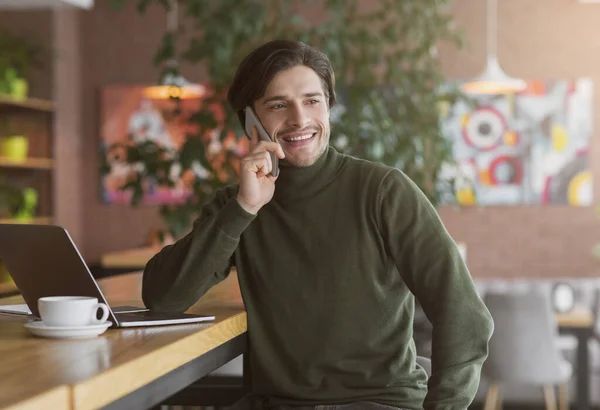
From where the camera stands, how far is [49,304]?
1.51 meters

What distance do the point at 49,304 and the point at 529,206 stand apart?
592 centimetres

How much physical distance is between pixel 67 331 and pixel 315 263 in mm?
613

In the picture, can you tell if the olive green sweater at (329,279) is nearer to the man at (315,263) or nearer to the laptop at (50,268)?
the man at (315,263)

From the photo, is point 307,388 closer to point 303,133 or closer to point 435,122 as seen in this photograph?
point 303,133

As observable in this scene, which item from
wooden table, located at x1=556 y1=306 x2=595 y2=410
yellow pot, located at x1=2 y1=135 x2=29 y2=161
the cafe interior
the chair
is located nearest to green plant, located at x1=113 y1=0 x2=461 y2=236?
the cafe interior

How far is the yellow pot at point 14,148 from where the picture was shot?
6.71 m

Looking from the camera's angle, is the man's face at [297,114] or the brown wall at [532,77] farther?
the brown wall at [532,77]

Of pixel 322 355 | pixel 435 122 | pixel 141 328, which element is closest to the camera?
pixel 141 328

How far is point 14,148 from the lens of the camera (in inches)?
265

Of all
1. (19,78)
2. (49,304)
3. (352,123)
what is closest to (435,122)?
(352,123)

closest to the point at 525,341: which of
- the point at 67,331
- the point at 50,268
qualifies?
the point at 50,268

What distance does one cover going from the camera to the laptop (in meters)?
1.60

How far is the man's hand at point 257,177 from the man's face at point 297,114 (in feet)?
0.17

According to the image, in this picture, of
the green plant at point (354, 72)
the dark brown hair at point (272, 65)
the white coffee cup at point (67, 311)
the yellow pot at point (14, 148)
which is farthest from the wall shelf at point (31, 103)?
the white coffee cup at point (67, 311)
